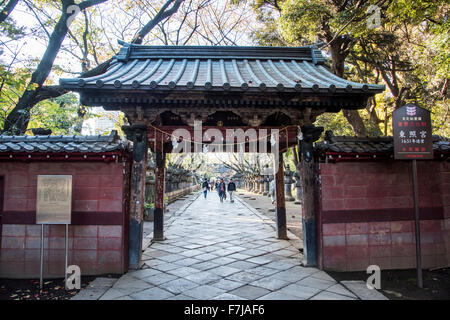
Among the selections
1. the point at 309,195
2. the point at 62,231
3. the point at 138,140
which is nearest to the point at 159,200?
the point at 138,140

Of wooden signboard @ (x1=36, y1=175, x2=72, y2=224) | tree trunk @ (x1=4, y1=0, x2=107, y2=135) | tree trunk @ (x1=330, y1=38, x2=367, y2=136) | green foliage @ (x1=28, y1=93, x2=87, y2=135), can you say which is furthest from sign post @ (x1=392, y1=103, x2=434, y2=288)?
green foliage @ (x1=28, y1=93, x2=87, y2=135)

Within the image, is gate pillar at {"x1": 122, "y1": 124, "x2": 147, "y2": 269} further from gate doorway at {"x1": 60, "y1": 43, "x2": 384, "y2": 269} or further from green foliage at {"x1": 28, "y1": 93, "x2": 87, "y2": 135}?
green foliage at {"x1": 28, "y1": 93, "x2": 87, "y2": 135}

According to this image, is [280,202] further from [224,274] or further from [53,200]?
[53,200]

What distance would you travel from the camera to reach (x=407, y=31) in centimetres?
1238

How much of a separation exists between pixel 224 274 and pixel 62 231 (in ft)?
10.2

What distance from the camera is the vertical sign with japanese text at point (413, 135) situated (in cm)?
462

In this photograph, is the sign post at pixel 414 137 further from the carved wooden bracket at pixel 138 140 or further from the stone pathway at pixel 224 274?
the carved wooden bracket at pixel 138 140

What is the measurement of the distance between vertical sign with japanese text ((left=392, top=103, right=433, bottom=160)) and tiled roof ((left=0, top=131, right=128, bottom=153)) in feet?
16.2

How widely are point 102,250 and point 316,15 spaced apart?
33.2 feet

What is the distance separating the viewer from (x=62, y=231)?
501 centimetres

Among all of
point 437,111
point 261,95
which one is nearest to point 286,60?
point 261,95

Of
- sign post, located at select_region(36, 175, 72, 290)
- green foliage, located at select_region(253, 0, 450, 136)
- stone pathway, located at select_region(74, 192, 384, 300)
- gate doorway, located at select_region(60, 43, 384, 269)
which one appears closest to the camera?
stone pathway, located at select_region(74, 192, 384, 300)

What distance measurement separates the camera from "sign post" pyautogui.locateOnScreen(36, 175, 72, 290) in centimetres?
459

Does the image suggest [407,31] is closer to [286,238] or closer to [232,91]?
[286,238]
